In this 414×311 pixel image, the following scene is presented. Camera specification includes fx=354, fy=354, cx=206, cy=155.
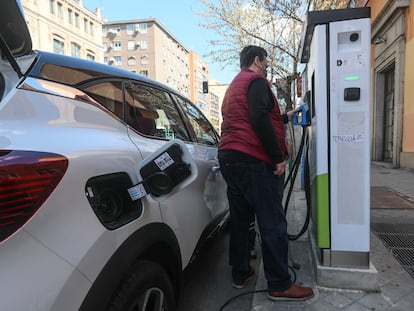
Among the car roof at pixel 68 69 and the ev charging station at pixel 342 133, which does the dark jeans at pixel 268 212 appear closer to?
the ev charging station at pixel 342 133

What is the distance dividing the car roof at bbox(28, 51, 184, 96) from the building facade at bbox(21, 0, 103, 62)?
37.4 meters

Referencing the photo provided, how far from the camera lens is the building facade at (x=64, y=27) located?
3872 cm

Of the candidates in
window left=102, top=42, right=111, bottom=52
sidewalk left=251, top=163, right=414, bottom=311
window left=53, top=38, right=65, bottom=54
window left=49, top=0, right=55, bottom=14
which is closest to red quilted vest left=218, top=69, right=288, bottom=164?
sidewalk left=251, top=163, right=414, bottom=311

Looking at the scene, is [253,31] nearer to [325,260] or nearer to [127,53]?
[325,260]

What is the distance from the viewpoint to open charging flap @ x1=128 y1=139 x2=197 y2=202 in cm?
170

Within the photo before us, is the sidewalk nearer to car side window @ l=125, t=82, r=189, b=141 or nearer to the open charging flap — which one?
the open charging flap

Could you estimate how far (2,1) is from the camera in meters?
1.28

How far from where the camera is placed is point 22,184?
3.59ft

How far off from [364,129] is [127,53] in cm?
7010

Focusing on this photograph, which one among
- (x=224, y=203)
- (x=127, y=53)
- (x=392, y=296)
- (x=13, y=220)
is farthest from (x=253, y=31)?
(x=127, y=53)

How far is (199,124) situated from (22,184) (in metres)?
2.79

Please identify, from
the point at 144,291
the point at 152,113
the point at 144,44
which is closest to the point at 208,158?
the point at 152,113

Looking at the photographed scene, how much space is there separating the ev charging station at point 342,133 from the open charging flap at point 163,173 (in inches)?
47.7

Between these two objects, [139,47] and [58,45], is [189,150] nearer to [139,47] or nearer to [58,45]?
[58,45]
